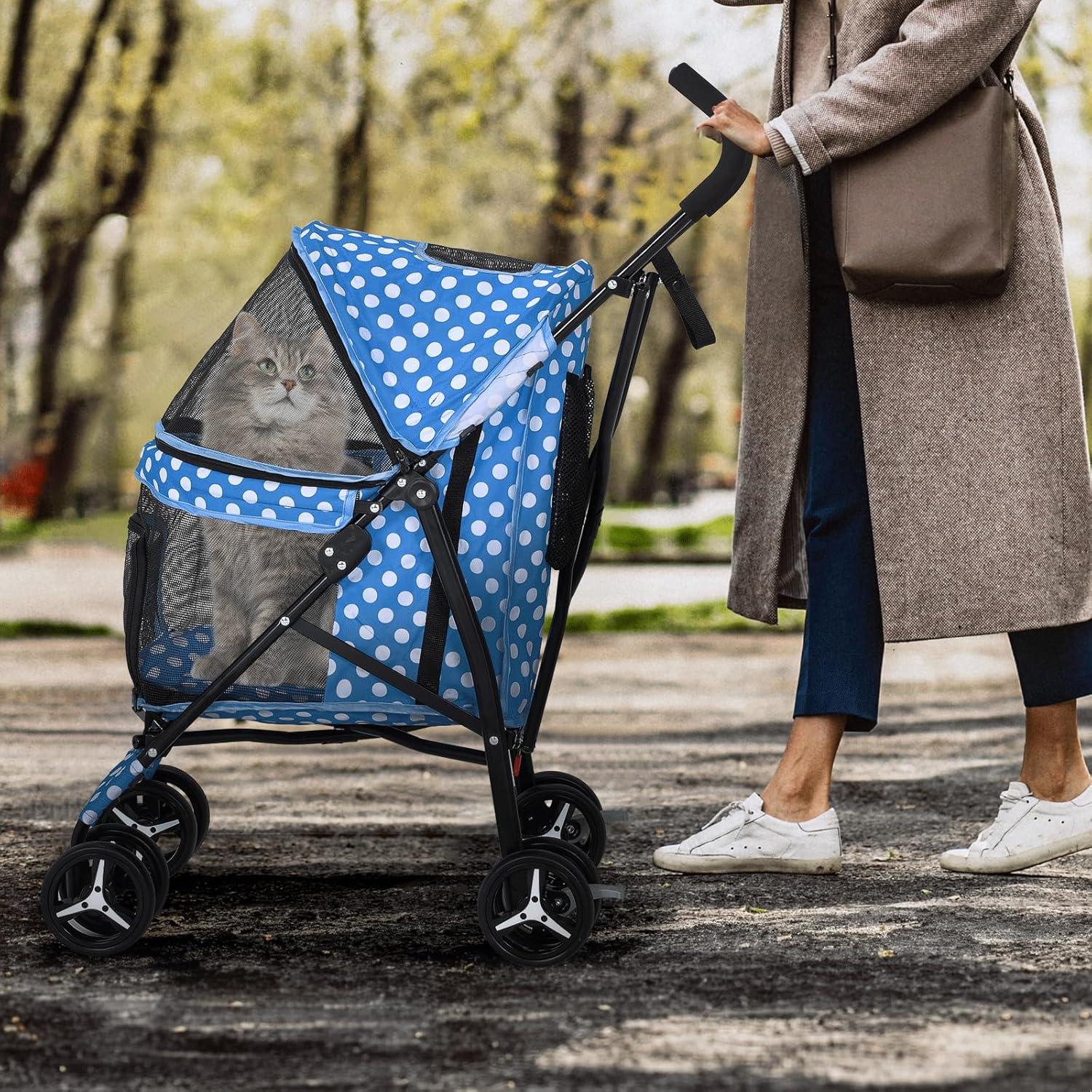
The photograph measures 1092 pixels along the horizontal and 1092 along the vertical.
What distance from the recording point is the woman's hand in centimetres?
282

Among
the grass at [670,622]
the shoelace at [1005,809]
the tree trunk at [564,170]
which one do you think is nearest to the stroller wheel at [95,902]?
the shoelace at [1005,809]

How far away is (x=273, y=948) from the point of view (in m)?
2.56

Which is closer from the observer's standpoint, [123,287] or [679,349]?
[123,287]

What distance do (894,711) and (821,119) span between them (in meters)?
3.31

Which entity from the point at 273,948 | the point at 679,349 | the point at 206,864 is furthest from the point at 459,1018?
the point at 679,349

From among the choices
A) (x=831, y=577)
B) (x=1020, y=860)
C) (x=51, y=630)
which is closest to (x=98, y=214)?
(x=51, y=630)

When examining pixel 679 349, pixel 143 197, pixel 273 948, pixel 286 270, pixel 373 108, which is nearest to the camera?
pixel 273 948

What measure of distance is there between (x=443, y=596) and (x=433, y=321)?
0.48 m

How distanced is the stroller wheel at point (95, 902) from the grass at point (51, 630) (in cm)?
623

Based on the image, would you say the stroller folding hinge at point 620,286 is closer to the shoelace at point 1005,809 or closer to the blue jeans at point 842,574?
the blue jeans at point 842,574

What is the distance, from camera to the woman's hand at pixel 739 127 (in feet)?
9.24

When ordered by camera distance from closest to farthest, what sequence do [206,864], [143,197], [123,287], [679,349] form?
[206,864]
[143,197]
[123,287]
[679,349]

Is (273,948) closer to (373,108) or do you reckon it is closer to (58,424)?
(373,108)

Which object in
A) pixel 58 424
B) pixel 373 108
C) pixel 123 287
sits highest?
pixel 373 108
